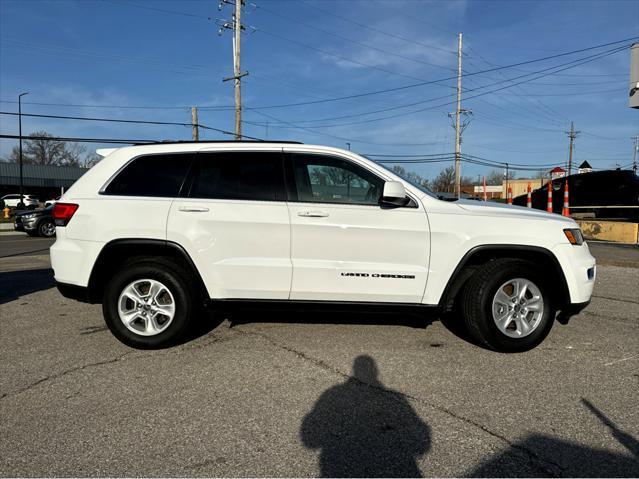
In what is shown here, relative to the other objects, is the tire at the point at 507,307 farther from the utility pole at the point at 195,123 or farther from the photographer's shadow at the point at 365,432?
the utility pole at the point at 195,123

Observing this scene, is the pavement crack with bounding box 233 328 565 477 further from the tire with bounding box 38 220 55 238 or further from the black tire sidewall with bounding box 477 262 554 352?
the tire with bounding box 38 220 55 238

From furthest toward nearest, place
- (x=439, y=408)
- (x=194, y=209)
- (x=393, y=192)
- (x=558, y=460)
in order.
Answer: (x=194, y=209), (x=393, y=192), (x=439, y=408), (x=558, y=460)

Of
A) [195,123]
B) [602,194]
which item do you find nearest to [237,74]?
[195,123]

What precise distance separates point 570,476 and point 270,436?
5.41 feet

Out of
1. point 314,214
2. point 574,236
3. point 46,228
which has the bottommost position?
point 46,228

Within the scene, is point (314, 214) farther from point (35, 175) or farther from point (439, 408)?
point (35, 175)

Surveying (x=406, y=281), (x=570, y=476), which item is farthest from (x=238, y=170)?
(x=570, y=476)

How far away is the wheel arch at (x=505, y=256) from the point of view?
4035 mm

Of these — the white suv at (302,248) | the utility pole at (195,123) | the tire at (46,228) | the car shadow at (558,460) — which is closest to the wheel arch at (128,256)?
the white suv at (302,248)

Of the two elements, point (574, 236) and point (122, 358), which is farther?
point (574, 236)

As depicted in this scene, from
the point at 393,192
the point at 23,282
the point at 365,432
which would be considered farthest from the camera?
the point at 23,282

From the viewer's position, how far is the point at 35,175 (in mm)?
63938

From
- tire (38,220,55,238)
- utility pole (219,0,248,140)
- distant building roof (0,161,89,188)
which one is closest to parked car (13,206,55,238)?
tire (38,220,55,238)

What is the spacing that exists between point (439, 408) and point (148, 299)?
2715 mm
